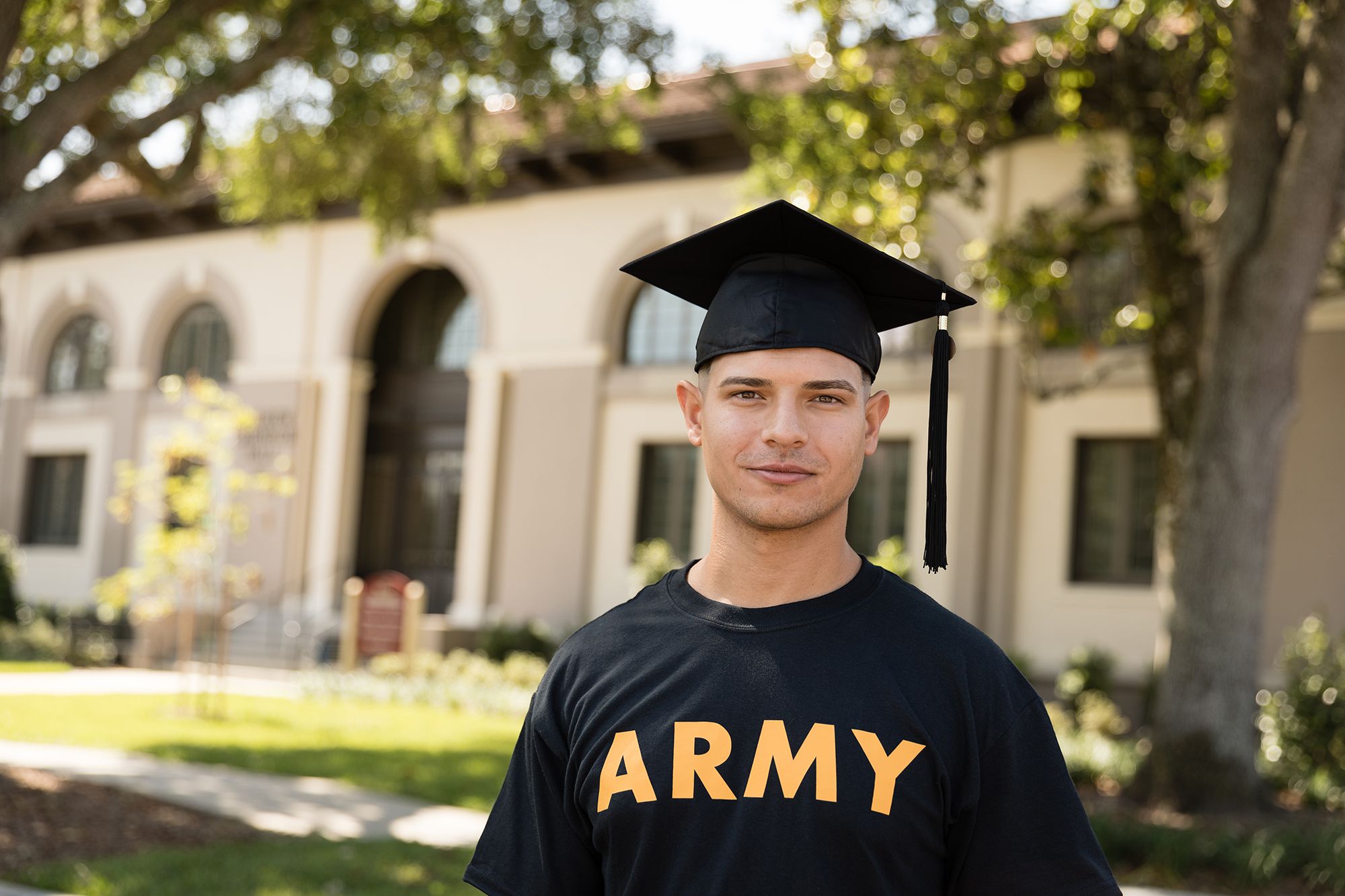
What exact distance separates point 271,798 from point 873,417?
7882 millimetres

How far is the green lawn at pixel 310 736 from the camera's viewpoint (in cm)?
1048

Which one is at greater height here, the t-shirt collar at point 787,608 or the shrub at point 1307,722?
the t-shirt collar at point 787,608

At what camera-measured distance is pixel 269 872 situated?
6.89 meters

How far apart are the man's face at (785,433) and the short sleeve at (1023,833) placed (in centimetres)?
48

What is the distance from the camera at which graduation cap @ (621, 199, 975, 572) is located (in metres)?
2.36

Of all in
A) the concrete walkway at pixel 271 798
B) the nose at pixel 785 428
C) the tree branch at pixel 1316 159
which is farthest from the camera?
the tree branch at pixel 1316 159

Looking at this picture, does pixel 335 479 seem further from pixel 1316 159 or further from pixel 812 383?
pixel 812 383

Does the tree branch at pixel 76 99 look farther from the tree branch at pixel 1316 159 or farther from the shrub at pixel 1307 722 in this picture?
the shrub at pixel 1307 722

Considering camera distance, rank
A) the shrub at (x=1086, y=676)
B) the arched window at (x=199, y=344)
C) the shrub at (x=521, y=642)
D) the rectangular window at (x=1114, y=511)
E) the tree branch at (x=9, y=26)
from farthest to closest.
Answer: the arched window at (x=199, y=344)
the shrub at (x=521, y=642)
the rectangular window at (x=1114, y=511)
the shrub at (x=1086, y=676)
the tree branch at (x=9, y=26)

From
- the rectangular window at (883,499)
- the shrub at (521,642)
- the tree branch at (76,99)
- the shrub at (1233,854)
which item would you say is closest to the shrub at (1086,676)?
the rectangular window at (883,499)

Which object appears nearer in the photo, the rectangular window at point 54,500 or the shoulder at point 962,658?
the shoulder at point 962,658

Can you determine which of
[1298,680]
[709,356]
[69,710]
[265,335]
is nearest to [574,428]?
[265,335]

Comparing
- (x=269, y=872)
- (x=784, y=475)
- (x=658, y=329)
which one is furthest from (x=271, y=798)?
(x=658, y=329)

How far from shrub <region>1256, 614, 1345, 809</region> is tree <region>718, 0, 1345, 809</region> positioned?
166cm
